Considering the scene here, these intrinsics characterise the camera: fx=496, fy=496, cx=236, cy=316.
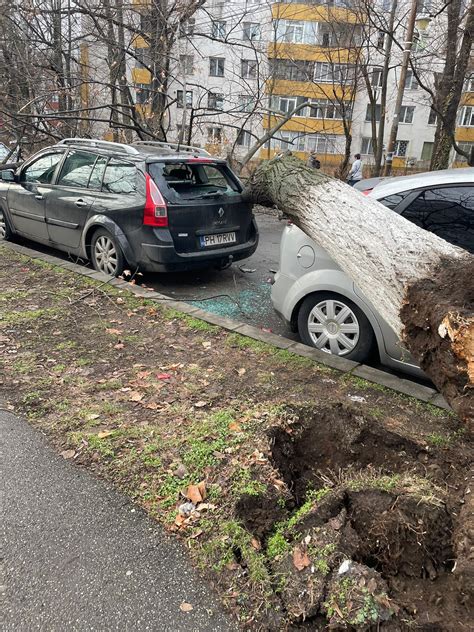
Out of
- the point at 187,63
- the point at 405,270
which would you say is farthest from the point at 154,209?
the point at 187,63

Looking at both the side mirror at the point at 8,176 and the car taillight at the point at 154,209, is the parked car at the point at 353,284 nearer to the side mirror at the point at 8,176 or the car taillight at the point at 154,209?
Answer: the car taillight at the point at 154,209

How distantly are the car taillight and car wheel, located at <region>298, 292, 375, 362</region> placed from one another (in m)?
2.25

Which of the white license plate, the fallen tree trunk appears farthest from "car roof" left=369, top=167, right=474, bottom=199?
the white license plate

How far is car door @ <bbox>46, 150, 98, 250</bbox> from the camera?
22.0 ft

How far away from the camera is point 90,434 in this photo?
311 cm

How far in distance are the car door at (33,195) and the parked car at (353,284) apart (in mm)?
4318

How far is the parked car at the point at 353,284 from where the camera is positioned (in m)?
3.95

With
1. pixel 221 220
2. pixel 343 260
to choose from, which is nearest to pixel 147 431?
pixel 343 260

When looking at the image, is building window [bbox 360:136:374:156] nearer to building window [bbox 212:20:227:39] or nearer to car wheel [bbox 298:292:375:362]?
building window [bbox 212:20:227:39]

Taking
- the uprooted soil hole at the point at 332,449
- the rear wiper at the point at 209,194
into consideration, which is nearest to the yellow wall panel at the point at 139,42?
the rear wiper at the point at 209,194

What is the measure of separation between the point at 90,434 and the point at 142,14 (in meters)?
11.7

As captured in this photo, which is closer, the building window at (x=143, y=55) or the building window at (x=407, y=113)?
the building window at (x=143, y=55)

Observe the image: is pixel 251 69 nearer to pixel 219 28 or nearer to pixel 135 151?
pixel 219 28

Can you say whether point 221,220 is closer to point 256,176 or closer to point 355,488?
point 256,176
